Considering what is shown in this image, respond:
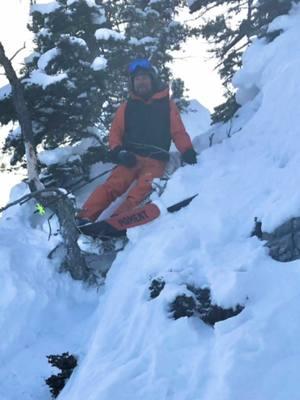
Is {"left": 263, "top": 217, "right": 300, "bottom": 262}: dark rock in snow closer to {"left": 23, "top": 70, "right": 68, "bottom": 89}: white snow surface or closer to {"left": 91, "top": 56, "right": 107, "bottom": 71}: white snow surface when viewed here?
{"left": 23, "top": 70, "right": 68, "bottom": 89}: white snow surface

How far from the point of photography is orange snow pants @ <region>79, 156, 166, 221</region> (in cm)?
795

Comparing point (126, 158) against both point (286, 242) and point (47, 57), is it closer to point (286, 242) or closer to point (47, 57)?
point (47, 57)

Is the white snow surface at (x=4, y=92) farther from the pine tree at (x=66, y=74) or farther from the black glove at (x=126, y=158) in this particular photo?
the black glove at (x=126, y=158)

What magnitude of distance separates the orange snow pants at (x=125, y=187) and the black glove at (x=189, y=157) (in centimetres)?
56

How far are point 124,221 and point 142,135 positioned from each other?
7.07 ft

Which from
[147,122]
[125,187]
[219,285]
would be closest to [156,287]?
[219,285]

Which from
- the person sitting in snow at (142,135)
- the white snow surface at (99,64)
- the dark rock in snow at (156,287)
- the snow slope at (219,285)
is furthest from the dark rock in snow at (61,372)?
the white snow surface at (99,64)

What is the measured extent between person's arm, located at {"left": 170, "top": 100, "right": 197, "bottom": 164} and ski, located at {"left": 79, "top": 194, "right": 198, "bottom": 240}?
1237 millimetres

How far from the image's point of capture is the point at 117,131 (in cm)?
888

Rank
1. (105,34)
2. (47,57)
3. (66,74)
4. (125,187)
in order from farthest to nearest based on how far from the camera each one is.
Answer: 1. (105,34)
2. (47,57)
3. (66,74)
4. (125,187)

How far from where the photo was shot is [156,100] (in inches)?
352

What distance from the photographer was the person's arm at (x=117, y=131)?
878cm

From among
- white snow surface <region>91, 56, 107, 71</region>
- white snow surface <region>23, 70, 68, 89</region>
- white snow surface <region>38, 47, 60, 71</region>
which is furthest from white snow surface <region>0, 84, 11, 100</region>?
white snow surface <region>91, 56, 107, 71</region>

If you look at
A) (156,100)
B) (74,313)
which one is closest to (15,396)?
(74,313)
